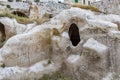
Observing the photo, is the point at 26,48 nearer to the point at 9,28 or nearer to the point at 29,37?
the point at 29,37

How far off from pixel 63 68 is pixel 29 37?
8.52 feet

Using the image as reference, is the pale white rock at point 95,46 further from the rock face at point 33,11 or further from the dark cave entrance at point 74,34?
the rock face at point 33,11

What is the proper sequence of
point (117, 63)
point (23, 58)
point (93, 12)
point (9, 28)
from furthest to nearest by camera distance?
1. point (9, 28)
2. point (93, 12)
3. point (23, 58)
4. point (117, 63)

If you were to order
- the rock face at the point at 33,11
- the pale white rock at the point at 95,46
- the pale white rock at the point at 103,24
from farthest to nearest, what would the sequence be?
the rock face at the point at 33,11 < the pale white rock at the point at 103,24 < the pale white rock at the point at 95,46

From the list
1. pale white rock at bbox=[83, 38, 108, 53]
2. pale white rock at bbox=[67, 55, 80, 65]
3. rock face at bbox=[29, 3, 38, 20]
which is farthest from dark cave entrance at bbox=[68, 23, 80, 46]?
rock face at bbox=[29, 3, 38, 20]

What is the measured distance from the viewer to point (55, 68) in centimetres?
1942

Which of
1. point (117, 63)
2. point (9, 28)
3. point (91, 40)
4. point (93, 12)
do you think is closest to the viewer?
point (117, 63)

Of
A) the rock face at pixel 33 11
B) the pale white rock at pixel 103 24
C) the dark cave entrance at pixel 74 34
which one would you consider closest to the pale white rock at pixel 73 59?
the dark cave entrance at pixel 74 34

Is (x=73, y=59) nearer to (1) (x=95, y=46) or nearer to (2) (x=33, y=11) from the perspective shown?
(1) (x=95, y=46)

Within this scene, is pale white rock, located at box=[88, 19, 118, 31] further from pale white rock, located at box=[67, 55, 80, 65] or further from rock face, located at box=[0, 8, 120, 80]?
pale white rock, located at box=[67, 55, 80, 65]

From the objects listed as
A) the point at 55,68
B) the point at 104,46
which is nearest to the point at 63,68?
the point at 55,68

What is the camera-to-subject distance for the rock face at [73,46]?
1747cm

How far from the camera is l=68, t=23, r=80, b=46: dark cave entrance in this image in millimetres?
20333

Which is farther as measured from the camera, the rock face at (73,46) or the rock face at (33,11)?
the rock face at (33,11)
